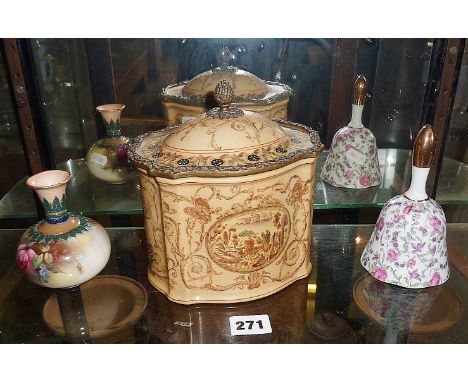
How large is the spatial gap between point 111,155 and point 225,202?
0.55 m

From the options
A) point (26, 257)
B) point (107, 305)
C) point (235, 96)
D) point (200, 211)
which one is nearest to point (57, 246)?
point (26, 257)

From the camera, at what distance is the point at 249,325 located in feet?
3.12

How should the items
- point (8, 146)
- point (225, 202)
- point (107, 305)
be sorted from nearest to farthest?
point (225, 202) → point (107, 305) → point (8, 146)

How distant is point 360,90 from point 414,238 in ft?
1.48

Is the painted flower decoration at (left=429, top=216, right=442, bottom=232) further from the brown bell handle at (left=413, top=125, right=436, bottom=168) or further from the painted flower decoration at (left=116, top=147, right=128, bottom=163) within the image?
the painted flower decoration at (left=116, top=147, right=128, bottom=163)

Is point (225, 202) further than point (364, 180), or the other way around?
point (364, 180)

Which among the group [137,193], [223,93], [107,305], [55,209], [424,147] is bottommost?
[107,305]

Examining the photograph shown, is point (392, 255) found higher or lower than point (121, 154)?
lower

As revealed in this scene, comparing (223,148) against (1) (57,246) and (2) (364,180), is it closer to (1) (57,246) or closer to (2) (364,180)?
(1) (57,246)

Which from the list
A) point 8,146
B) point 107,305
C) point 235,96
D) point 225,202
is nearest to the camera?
point 225,202

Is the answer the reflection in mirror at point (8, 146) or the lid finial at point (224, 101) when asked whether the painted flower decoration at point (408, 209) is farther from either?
the reflection in mirror at point (8, 146)

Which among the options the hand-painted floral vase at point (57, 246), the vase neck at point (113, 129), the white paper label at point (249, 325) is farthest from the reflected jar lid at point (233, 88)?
the white paper label at point (249, 325)

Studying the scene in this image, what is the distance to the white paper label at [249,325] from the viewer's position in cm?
93

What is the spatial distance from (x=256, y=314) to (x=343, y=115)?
67 centimetres
